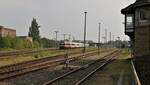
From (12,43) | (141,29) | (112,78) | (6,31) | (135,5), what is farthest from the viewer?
(6,31)

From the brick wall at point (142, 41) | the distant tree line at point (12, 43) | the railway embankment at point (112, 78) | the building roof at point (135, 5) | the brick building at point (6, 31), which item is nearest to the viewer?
the railway embankment at point (112, 78)

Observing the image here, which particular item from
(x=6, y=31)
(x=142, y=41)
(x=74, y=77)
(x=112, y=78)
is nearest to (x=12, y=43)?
(x=6, y=31)

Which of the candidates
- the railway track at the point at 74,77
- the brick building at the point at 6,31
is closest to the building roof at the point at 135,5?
the railway track at the point at 74,77

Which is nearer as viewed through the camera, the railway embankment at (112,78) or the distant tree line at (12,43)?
the railway embankment at (112,78)

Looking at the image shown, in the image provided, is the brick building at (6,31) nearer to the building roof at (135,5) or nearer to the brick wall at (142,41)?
the building roof at (135,5)

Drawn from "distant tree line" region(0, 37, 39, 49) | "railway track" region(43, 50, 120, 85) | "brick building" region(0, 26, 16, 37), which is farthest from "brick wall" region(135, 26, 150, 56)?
"brick building" region(0, 26, 16, 37)

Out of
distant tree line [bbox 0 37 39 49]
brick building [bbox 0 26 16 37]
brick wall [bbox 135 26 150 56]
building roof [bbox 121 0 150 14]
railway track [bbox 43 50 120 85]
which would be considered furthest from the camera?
brick building [bbox 0 26 16 37]

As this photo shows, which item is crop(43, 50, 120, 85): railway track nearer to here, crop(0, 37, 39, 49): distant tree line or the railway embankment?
the railway embankment

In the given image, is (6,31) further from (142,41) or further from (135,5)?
(142,41)

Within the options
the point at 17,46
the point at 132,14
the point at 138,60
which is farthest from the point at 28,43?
the point at 138,60

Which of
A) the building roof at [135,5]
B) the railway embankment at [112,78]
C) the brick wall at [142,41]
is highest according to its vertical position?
the building roof at [135,5]

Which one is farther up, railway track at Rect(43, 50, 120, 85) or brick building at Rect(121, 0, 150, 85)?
brick building at Rect(121, 0, 150, 85)

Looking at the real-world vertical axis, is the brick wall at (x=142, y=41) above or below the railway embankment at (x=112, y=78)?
above

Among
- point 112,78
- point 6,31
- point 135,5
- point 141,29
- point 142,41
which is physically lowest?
point 112,78
